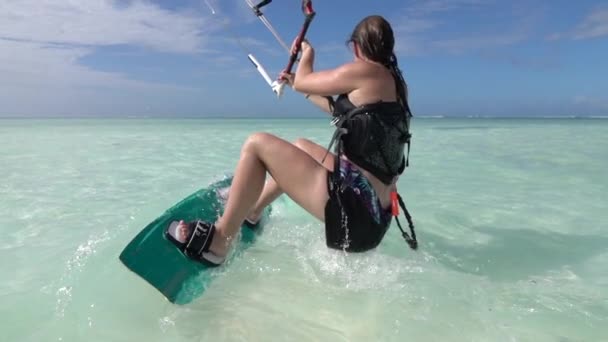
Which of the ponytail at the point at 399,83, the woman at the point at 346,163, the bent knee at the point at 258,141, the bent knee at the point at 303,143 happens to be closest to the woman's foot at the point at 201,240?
the woman at the point at 346,163

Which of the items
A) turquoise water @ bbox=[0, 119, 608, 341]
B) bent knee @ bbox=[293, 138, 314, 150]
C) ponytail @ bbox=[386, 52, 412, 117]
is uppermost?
ponytail @ bbox=[386, 52, 412, 117]

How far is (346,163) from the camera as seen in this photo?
271 centimetres

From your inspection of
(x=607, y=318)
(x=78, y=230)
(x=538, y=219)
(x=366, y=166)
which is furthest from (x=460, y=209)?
(x=78, y=230)

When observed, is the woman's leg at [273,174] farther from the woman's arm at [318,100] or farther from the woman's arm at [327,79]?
the woman's arm at [318,100]

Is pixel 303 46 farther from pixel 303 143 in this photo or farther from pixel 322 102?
pixel 303 143

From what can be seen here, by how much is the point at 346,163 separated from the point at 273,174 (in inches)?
17.4

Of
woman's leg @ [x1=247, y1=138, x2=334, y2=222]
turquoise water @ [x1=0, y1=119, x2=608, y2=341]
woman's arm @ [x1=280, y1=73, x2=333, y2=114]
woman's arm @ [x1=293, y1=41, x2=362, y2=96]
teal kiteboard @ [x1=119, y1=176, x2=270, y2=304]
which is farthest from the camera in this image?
woman's arm @ [x1=280, y1=73, x2=333, y2=114]

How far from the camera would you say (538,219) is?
4922 millimetres

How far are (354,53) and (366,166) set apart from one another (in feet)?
2.31

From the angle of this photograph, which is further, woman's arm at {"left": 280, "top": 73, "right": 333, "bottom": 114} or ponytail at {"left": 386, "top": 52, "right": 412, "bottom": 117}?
woman's arm at {"left": 280, "top": 73, "right": 333, "bottom": 114}

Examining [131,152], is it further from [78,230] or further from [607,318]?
[607,318]

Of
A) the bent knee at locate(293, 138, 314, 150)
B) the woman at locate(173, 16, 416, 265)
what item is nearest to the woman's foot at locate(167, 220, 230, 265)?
the woman at locate(173, 16, 416, 265)

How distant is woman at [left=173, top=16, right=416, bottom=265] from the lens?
2.65 metres

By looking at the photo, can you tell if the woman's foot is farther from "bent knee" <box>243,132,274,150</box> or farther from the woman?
"bent knee" <box>243,132,274,150</box>
